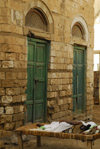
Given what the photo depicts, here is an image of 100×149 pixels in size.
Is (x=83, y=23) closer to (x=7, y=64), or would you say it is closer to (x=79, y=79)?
(x=79, y=79)

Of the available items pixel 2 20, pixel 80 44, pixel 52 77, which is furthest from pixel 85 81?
pixel 2 20

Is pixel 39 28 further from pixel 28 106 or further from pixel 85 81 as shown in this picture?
pixel 85 81

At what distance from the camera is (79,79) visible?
31.8ft

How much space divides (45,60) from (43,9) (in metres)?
1.37

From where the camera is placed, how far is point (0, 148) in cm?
581

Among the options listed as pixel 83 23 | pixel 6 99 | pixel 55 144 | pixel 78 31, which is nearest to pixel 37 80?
pixel 6 99

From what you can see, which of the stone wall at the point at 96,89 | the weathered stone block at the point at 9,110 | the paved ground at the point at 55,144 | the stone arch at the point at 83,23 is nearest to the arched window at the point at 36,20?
the stone arch at the point at 83,23

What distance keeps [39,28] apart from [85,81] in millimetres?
3249

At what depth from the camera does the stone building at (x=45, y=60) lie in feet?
20.7

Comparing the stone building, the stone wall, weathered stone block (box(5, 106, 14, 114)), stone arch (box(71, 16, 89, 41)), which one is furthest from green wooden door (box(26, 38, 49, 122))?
the stone wall

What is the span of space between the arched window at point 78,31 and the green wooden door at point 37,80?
1.93m

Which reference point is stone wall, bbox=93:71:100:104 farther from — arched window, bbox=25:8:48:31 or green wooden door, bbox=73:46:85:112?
arched window, bbox=25:8:48:31

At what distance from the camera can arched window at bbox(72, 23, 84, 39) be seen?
30.7ft

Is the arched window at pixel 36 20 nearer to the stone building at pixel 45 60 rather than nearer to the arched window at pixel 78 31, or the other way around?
the stone building at pixel 45 60
